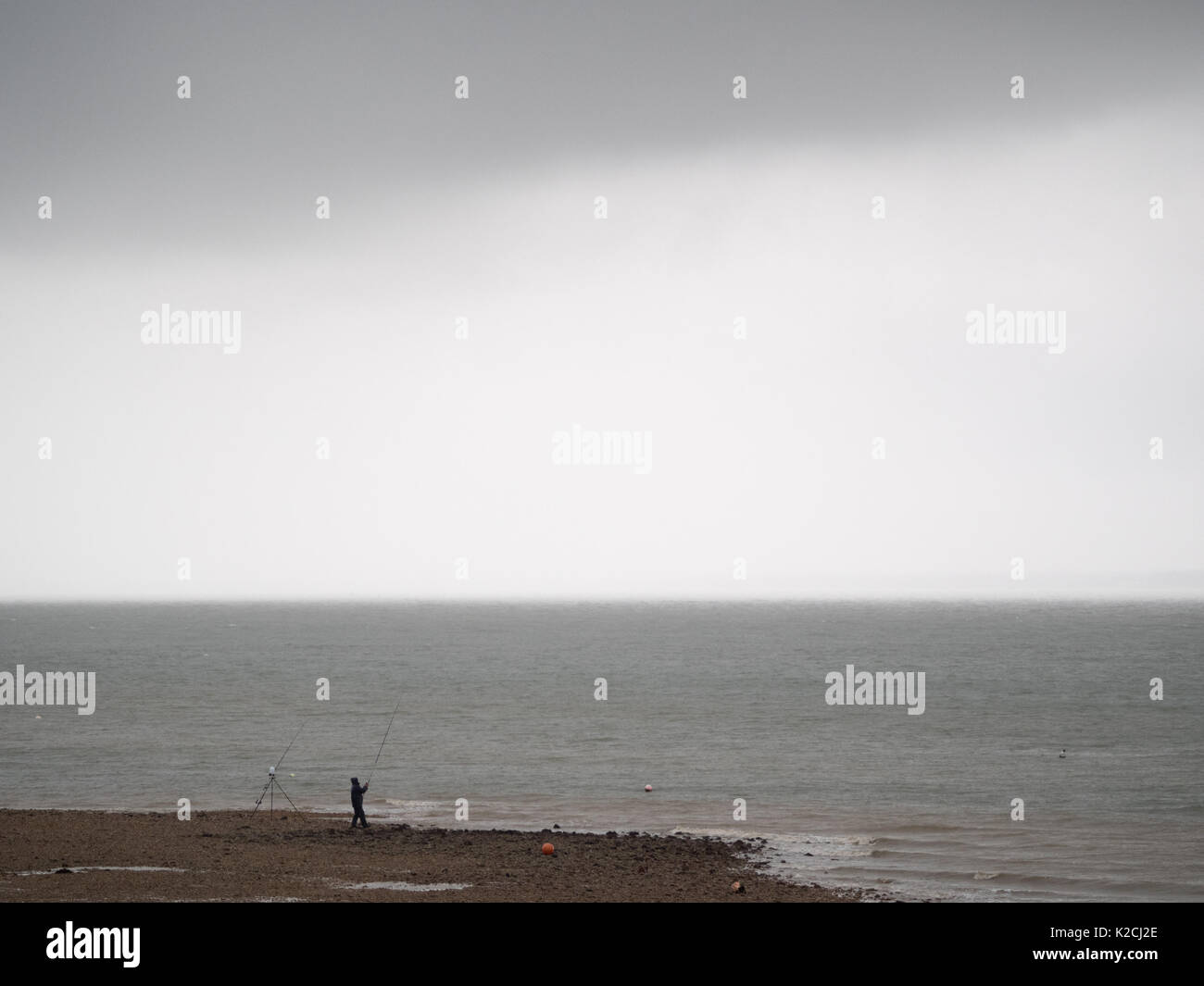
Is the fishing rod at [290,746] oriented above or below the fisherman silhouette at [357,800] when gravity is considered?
below

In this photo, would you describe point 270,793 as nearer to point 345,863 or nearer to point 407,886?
point 345,863

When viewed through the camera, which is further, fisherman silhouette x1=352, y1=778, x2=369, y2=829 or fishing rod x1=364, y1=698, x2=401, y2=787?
fishing rod x1=364, y1=698, x2=401, y2=787

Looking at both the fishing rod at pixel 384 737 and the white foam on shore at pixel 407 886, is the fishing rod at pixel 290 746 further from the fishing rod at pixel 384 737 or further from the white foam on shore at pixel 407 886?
the white foam on shore at pixel 407 886

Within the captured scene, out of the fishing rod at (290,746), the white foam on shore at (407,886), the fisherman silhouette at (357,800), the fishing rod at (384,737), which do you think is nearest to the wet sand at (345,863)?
the white foam on shore at (407,886)

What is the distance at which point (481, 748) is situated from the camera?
4781 cm

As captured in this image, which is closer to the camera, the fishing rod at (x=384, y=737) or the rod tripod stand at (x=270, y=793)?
the rod tripod stand at (x=270, y=793)

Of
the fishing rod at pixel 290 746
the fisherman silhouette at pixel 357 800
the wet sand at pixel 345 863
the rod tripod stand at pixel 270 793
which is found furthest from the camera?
the fishing rod at pixel 290 746

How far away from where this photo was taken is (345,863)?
2500 centimetres

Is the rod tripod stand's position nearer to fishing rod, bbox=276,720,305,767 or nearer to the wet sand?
the wet sand

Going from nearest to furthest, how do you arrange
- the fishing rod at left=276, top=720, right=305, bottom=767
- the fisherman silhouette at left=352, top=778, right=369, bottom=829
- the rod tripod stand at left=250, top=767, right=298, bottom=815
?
1. the fisherman silhouette at left=352, top=778, right=369, bottom=829
2. the rod tripod stand at left=250, top=767, right=298, bottom=815
3. the fishing rod at left=276, top=720, right=305, bottom=767

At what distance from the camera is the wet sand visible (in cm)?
2170

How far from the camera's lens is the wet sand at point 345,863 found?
71.2 feet

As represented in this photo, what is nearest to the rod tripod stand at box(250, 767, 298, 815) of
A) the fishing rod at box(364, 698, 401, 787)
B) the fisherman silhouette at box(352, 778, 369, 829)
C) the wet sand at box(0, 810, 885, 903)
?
the wet sand at box(0, 810, 885, 903)
